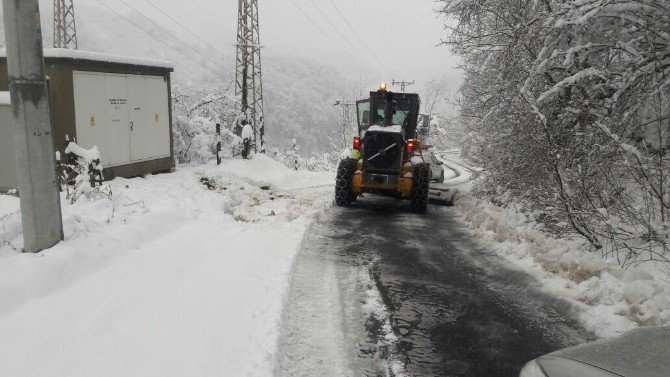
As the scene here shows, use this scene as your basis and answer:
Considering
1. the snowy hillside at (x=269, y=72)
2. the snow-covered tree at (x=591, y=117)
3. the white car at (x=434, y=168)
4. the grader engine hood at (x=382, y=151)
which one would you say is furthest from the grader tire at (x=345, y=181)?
the snowy hillside at (x=269, y=72)

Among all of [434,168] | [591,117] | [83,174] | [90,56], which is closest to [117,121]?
[90,56]

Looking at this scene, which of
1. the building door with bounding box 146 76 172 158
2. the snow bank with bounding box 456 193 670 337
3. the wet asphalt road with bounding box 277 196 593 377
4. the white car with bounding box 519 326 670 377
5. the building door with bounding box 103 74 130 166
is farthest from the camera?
the building door with bounding box 146 76 172 158

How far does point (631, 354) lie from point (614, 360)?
14cm

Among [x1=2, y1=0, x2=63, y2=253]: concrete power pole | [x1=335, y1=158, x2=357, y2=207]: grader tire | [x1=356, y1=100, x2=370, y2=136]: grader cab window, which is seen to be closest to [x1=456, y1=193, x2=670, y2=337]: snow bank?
[x1=335, y1=158, x2=357, y2=207]: grader tire

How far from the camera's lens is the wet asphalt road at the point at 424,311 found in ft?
12.3

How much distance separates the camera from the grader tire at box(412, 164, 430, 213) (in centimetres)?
993

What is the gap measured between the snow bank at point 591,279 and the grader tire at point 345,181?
3251 mm

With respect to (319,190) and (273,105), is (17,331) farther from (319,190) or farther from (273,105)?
(273,105)

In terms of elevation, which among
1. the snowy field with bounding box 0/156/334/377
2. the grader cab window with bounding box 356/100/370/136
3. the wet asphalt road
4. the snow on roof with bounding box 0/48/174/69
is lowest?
the wet asphalt road

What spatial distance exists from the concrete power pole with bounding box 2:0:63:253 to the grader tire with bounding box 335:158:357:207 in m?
6.11

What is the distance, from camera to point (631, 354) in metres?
2.23

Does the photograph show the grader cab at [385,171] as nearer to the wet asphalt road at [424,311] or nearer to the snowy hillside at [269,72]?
the wet asphalt road at [424,311]

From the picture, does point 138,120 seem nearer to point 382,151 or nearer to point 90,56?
point 90,56

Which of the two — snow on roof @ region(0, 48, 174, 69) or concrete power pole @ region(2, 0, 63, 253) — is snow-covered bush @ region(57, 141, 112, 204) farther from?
concrete power pole @ region(2, 0, 63, 253)
